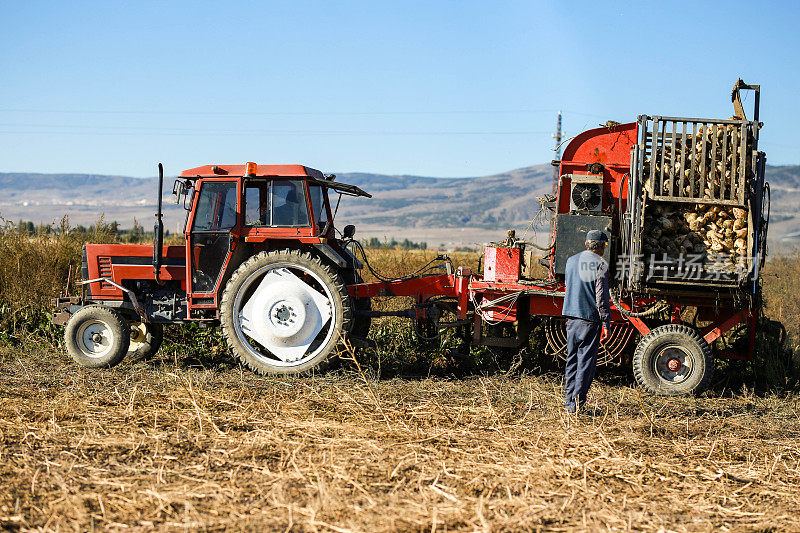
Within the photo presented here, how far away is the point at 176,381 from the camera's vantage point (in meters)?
8.52

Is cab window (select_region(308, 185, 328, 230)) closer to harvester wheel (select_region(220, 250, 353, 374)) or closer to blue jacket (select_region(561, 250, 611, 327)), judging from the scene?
harvester wheel (select_region(220, 250, 353, 374))

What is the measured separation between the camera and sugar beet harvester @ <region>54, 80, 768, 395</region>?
862 cm

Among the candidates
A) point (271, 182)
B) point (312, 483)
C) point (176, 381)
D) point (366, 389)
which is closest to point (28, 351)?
point (176, 381)

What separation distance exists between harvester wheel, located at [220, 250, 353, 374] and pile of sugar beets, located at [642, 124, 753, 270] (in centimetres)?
376

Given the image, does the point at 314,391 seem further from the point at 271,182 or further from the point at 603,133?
the point at 603,133

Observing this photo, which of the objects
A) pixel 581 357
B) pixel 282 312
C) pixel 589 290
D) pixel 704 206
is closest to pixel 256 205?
pixel 282 312

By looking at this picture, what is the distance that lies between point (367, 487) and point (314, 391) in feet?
9.59

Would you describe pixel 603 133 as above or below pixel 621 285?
above

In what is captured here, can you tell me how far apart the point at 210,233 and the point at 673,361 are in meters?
5.78

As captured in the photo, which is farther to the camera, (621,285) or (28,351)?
(28,351)

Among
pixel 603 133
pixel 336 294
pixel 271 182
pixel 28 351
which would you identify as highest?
pixel 603 133

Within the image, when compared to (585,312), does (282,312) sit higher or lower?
lower

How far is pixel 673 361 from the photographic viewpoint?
8914 millimetres

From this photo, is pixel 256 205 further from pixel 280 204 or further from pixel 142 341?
pixel 142 341
